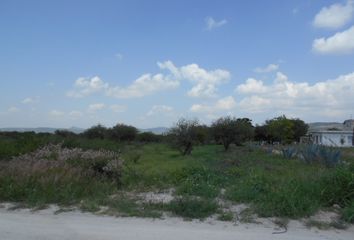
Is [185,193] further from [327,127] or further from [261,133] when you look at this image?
[327,127]

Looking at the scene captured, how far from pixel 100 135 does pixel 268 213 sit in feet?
192

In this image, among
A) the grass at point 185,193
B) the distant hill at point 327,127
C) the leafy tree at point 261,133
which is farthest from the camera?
the distant hill at point 327,127

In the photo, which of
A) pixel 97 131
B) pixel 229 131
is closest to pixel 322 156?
pixel 229 131

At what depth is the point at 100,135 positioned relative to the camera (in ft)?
217

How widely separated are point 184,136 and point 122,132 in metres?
31.1

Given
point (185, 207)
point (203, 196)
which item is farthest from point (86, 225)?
point (203, 196)

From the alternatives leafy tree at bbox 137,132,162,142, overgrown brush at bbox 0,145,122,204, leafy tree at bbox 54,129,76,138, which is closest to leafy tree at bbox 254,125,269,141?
leafy tree at bbox 137,132,162,142

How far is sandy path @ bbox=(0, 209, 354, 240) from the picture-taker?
24.1ft

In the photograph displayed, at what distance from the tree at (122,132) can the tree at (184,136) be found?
96.7 feet

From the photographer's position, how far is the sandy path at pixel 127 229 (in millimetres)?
7352

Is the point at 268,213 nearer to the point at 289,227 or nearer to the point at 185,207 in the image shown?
the point at 289,227

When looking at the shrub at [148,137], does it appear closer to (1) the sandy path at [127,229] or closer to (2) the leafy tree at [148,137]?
(2) the leafy tree at [148,137]

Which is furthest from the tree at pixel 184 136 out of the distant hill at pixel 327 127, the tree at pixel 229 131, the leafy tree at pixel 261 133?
the distant hill at pixel 327 127

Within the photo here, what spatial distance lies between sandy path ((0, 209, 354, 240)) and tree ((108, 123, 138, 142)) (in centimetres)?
5756
